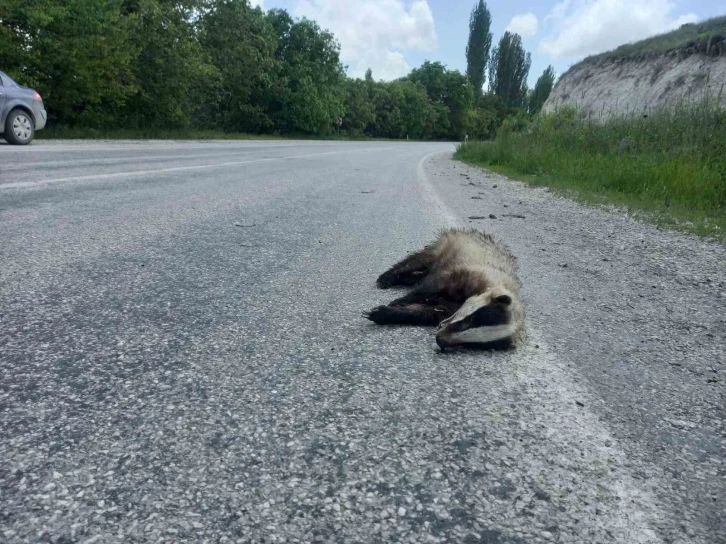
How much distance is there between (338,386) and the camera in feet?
6.95

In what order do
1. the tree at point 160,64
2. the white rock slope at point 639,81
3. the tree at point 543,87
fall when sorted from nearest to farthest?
1. the white rock slope at point 639,81
2. the tree at point 160,64
3. the tree at point 543,87

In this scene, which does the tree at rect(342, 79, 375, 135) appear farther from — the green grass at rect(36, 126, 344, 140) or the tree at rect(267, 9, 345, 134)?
the green grass at rect(36, 126, 344, 140)

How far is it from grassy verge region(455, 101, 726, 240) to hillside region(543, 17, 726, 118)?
212 inches

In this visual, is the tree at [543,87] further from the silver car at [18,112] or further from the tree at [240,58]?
the silver car at [18,112]

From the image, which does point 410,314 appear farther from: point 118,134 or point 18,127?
point 118,134

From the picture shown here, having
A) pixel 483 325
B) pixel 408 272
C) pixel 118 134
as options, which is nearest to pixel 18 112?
pixel 118 134

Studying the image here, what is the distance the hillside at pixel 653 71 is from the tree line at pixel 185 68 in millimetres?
5016

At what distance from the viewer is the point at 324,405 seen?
1964mm

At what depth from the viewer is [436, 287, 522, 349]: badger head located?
103 inches

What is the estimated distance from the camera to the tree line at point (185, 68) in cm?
1809

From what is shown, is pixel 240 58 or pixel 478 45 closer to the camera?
pixel 240 58

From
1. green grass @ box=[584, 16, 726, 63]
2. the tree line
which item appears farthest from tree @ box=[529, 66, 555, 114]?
green grass @ box=[584, 16, 726, 63]

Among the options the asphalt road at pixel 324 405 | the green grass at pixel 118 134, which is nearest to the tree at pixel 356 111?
the green grass at pixel 118 134

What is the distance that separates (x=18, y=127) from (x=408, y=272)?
473 inches
